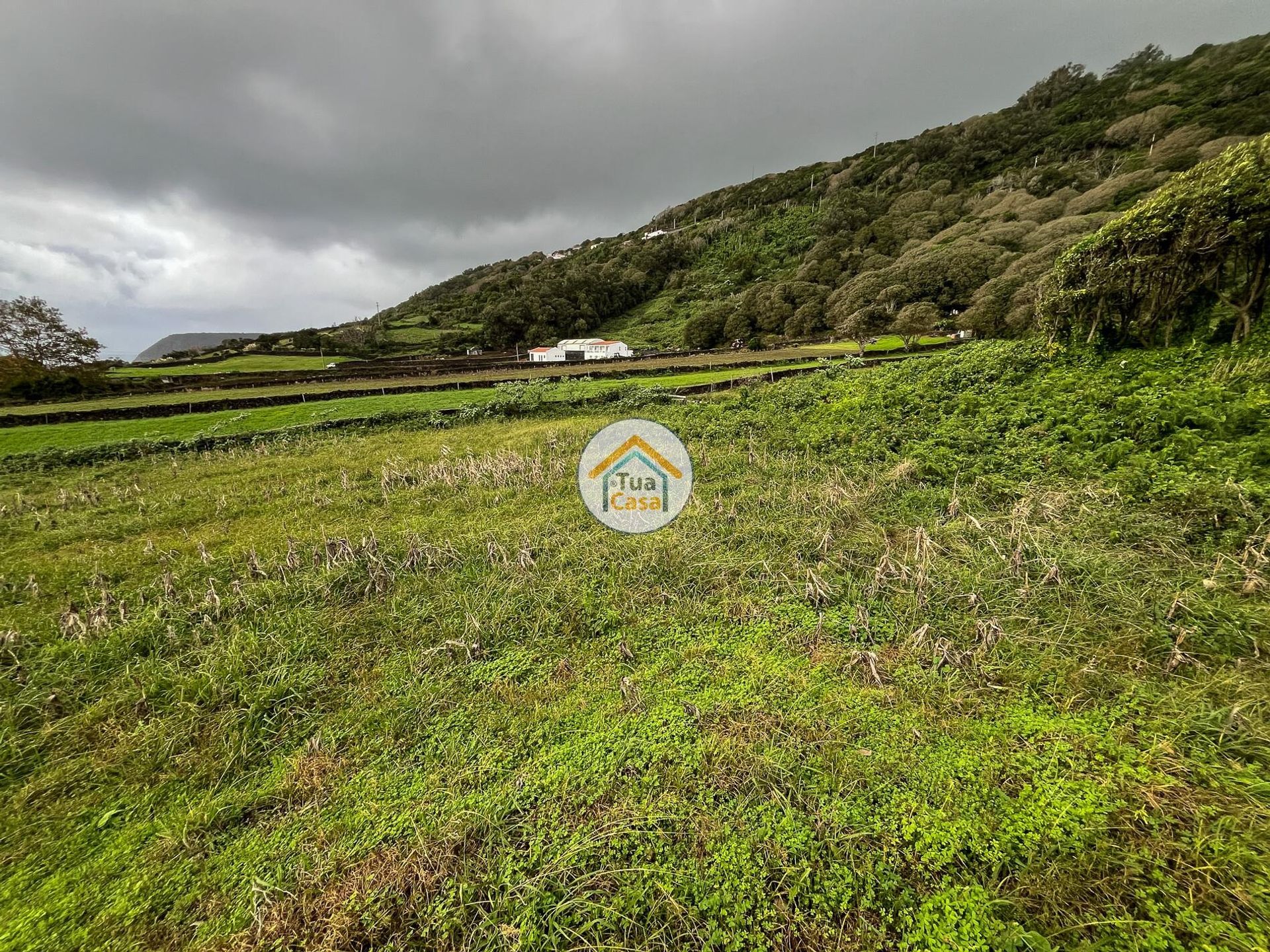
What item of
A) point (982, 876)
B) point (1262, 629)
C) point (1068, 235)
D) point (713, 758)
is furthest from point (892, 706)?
point (1068, 235)

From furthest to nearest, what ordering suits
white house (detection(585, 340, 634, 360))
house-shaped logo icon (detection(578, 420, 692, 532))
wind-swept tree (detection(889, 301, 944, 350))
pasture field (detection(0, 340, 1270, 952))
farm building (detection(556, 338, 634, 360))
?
1. farm building (detection(556, 338, 634, 360))
2. white house (detection(585, 340, 634, 360))
3. wind-swept tree (detection(889, 301, 944, 350))
4. house-shaped logo icon (detection(578, 420, 692, 532))
5. pasture field (detection(0, 340, 1270, 952))

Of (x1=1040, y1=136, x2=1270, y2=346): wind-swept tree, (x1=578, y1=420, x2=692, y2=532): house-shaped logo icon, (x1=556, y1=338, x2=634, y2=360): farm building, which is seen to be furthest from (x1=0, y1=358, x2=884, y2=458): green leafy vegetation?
(x1=556, y1=338, x2=634, y2=360): farm building

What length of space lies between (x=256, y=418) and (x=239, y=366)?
2700 cm

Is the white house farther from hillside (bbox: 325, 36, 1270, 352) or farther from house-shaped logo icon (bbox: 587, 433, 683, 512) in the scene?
house-shaped logo icon (bbox: 587, 433, 683, 512)

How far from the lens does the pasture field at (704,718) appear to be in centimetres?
237

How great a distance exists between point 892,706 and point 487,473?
27.6 ft

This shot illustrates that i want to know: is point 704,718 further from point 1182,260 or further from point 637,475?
point 1182,260

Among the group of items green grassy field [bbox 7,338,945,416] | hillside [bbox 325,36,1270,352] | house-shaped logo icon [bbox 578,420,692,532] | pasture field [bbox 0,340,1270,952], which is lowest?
pasture field [bbox 0,340,1270,952]

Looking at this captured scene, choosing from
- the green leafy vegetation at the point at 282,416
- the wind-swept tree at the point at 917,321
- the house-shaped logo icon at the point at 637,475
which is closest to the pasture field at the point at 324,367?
the wind-swept tree at the point at 917,321

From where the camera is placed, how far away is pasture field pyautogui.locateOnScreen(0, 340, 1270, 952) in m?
2.37

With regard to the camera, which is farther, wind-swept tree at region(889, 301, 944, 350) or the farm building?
the farm building

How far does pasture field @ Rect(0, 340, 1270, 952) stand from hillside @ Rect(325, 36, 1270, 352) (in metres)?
27.7

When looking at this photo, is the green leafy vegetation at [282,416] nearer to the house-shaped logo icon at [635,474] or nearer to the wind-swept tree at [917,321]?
the wind-swept tree at [917,321]

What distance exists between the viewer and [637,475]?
6898 mm
